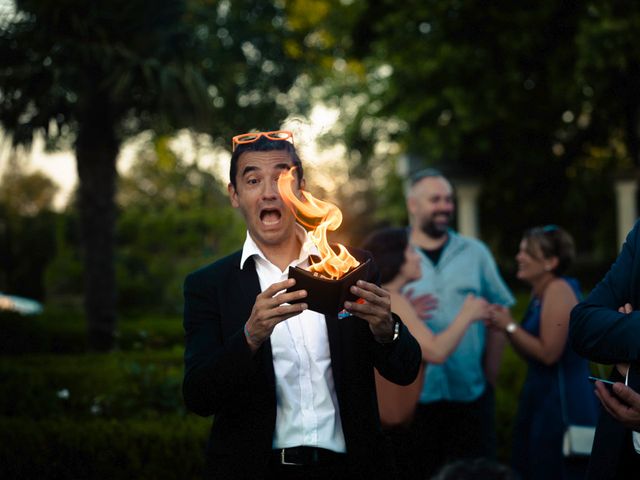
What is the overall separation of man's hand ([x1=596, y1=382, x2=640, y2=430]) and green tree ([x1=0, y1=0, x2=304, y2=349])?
10.2 metres

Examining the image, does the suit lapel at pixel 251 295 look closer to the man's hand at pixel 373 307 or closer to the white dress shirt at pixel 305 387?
the white dress shirt at pixel 305 387

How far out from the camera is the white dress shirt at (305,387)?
258 centimetres

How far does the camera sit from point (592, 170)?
876 inches

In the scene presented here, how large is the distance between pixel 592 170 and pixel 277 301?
21.6m

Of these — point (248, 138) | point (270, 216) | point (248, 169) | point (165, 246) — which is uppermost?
point (165, 246)

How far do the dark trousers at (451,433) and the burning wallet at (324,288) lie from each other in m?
2.73

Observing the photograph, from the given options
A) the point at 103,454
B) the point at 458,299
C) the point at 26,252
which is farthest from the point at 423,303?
the point at 26,252

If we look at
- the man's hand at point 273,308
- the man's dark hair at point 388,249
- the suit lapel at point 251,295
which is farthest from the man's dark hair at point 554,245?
the man's hand at point 273,308

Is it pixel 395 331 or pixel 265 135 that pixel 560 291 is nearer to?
pixel 395 331

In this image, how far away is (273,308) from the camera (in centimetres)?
238

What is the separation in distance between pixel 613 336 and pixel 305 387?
1080 millimetres

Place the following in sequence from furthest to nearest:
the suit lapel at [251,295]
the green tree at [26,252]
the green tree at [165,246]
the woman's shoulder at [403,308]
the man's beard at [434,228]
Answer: the green tree at [26,252]
the green tree at [165,246]
the man's beard at [434,228]
the woman's shoulder at [403,308]
the suit lapel at [251,295]

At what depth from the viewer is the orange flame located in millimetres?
2486

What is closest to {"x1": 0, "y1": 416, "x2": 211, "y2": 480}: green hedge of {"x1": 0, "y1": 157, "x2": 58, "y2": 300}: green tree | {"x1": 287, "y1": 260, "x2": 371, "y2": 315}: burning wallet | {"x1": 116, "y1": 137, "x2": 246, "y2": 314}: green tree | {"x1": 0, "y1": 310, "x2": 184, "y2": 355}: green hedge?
{"x1": 287, "y1": 260, "x2": 371, "y2": 315}: burning wallet
